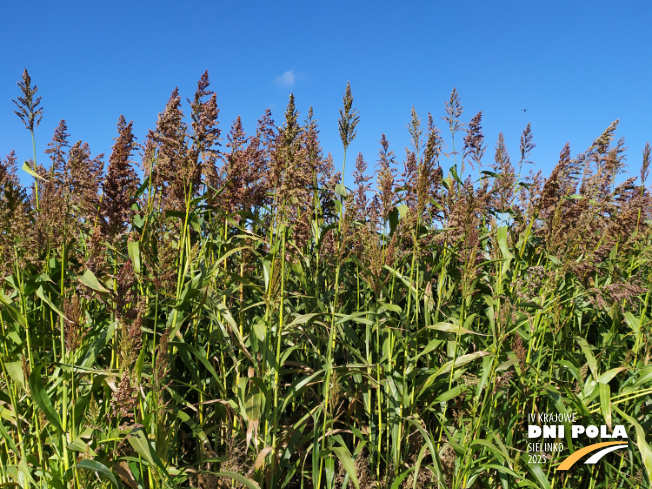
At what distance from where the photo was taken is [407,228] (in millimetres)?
2629

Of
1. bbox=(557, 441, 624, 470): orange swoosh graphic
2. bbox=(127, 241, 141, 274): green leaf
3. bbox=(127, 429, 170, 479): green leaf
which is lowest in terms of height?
bbox=(557, 441, 624, 470): orange swoosh graphic

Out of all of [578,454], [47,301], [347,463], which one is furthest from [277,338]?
[578,454]

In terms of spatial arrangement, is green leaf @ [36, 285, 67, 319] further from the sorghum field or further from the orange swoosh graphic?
the orange swoosh graphic

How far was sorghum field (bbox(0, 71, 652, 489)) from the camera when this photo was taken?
78.8 inches

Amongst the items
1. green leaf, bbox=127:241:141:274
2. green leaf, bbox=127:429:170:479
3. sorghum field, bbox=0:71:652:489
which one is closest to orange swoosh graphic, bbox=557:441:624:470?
sorghum field, bbox=0:71:652:489

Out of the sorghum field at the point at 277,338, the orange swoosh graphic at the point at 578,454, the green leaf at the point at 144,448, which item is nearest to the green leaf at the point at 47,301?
the sorghum field at the point at 277,338

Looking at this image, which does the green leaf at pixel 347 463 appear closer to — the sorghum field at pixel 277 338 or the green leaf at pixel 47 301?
the sorghum field at pixel 277 338

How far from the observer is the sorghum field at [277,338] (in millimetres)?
2002

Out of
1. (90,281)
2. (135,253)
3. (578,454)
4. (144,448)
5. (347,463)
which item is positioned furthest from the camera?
(578,454)

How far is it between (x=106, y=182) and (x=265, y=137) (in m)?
1.45

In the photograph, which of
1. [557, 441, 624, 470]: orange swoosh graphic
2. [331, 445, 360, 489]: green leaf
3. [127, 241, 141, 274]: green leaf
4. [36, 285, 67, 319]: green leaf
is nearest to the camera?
[36, 285, 67, 319]: green leaf

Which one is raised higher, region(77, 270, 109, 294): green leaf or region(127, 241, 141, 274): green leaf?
region(127, 241, 141, 274): green leaf

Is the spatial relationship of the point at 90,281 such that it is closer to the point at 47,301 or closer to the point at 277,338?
the point at 47,301

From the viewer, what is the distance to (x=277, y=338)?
2.23 metres
